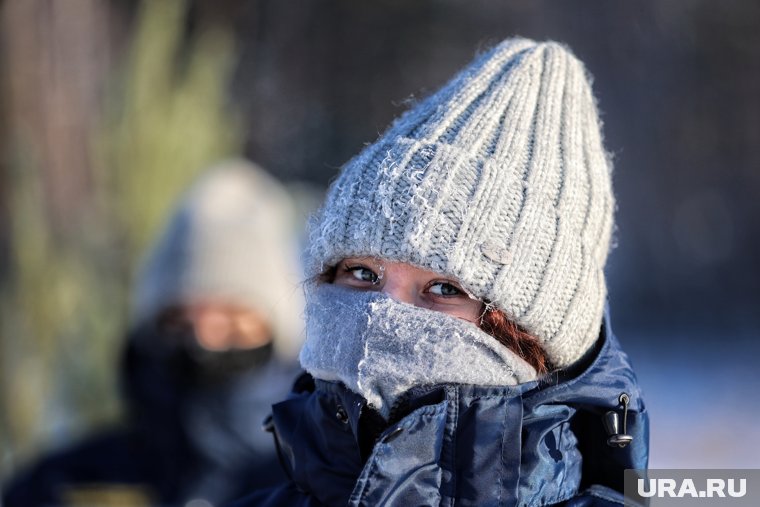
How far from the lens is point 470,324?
1439 mm

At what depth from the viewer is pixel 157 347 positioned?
3555 millimetres

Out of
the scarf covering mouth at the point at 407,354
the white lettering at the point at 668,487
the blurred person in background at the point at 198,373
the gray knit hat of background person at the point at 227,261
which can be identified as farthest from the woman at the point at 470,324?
the gray knit hat of background person at the point at 227,261

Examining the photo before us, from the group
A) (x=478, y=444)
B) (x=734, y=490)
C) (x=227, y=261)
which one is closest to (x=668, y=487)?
(x=734, y=490)

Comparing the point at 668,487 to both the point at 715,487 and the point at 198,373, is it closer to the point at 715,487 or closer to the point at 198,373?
the point at 715,487

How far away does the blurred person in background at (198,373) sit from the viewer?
3.33 m

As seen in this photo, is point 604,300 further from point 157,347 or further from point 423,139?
point 157,347

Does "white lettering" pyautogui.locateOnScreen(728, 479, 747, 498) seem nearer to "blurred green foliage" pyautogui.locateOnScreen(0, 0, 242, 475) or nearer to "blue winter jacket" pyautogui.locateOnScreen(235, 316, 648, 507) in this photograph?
"blue winter jacket" pyautogui.locateOnScreen(235, 316, 648, 507)

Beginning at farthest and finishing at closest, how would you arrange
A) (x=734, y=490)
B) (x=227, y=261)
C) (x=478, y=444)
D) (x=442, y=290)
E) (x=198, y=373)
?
(x=227, y=261), (x=198, y=373), (x=734, y=490), (x=442, y=290), (x=478, y=444)

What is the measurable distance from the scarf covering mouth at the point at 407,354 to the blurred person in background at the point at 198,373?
5.70 feet

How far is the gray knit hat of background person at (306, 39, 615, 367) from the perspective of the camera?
4.69ft

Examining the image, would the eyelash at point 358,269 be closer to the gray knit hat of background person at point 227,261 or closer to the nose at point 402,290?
the nose at point 402,290

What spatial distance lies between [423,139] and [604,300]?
1.34 feet

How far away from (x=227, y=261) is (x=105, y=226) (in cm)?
152

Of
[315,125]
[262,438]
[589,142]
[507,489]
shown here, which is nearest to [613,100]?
[315,125]
